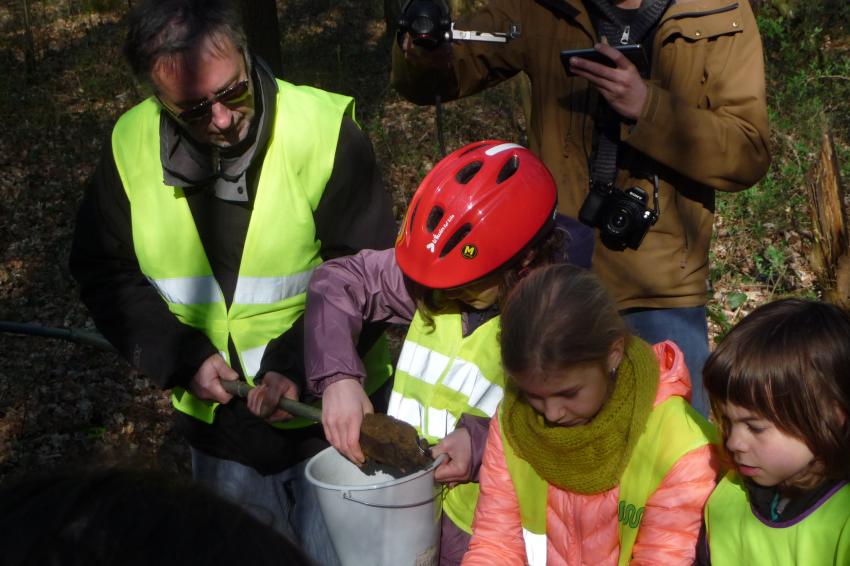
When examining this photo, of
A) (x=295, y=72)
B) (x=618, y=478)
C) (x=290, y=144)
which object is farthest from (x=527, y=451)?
(x=295, y=72)

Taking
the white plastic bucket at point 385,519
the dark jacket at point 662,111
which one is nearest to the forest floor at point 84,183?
the white plastic bucket at point 385,519

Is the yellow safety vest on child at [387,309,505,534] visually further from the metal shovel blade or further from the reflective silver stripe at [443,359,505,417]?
the metal shovel blade

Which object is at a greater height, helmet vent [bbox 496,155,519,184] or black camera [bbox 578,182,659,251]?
helmet vent [bbox 496,155,519,184]

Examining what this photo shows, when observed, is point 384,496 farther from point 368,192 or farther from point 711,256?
point 711,256

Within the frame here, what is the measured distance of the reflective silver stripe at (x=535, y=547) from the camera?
274 cm

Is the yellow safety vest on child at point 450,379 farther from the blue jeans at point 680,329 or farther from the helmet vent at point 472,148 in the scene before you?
the blue jeans at point 680,329

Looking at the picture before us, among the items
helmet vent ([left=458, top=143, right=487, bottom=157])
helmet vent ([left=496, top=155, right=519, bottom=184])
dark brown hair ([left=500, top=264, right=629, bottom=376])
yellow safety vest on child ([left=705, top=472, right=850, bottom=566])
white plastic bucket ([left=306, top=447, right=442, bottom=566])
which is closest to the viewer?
yellow safety vest on child ([left=705, top=472, right=850, bottom=566])

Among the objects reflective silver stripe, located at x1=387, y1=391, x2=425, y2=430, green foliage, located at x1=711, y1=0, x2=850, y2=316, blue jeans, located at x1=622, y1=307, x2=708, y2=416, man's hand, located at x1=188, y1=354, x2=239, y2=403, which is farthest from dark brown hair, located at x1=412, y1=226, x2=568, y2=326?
green foliage, located at x1=711, y1=0, x2=850, y2=316

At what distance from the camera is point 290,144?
3.24 m

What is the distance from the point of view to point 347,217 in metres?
3.31

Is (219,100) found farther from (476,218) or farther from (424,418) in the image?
(424,418)

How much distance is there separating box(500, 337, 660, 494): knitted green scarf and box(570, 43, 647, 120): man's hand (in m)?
0.96

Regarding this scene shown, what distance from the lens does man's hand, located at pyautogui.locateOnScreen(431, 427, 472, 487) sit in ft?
8.87

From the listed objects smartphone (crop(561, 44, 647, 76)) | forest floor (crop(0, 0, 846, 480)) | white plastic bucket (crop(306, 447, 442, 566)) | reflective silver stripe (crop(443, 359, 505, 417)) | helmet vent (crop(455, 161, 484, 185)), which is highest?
smartphone (crop(561, 44, 647, 76))
